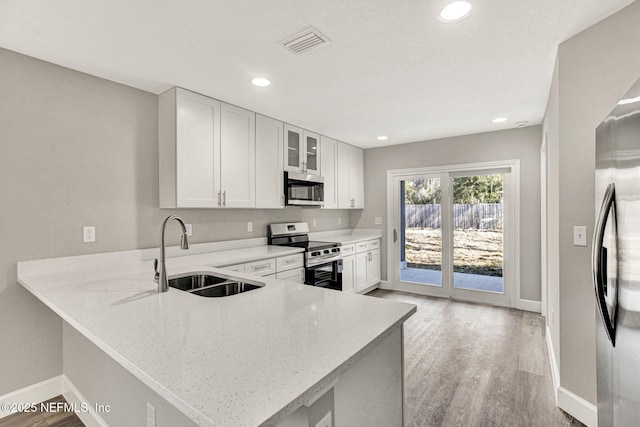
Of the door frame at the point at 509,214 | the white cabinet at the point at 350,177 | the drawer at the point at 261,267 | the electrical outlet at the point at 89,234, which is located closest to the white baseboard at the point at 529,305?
the door frame at the point at 509,214

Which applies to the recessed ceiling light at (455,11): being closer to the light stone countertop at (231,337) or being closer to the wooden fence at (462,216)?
the light stone countertop at (231,337)

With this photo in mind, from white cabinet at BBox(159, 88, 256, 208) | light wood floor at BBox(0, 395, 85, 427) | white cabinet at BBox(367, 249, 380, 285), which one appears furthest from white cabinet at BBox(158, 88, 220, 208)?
white cabinet at BBox(367, 249, 380, 285)

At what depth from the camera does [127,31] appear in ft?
6.13

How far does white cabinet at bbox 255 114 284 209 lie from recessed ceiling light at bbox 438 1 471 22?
2.20 m

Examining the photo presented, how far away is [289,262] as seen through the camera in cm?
334

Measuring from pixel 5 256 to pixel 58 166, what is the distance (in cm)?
70

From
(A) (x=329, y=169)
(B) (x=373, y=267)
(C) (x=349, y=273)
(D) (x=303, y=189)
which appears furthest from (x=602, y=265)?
(B) (x=373, y=267)

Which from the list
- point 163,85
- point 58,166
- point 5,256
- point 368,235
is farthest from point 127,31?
point 368,235

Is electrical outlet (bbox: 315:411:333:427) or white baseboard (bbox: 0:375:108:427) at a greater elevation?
electrical outlet (bbox: 315:411:333:427)

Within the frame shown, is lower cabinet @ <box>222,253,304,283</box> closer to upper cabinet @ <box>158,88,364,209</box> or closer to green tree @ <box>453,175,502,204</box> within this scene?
upper cabinet @ <box>158,88,364,209</box>

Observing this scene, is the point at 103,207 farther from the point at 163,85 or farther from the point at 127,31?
the point at 127,31

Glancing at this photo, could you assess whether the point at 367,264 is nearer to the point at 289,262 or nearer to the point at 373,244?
the point at 373,244

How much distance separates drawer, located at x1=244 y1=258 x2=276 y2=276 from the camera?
2904mm

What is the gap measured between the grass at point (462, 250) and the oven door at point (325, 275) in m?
1.56
